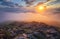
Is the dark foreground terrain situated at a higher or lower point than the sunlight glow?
lower

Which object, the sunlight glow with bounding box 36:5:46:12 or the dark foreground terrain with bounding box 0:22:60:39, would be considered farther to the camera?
the sunlight glow with bounding box 36:5:46:12

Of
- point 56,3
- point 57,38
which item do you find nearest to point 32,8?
point 56,3

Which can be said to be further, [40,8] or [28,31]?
[40,8]

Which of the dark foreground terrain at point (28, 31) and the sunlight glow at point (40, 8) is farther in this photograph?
the sunlight glow at point (40, 8)

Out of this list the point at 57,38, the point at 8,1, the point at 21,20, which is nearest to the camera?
the point at 57,38

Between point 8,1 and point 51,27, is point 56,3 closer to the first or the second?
point 51,27

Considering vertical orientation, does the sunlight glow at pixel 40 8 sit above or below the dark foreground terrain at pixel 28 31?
above

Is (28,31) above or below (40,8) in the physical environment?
below

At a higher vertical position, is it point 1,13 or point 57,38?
point 1,13
